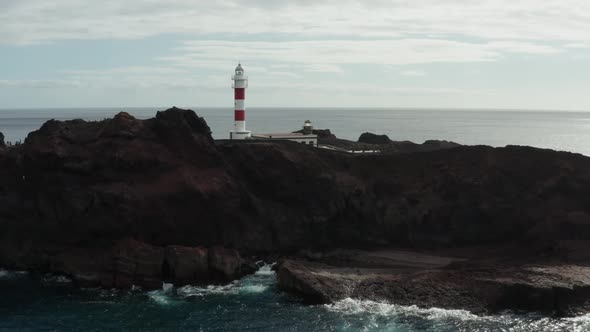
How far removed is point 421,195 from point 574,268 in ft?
53.7

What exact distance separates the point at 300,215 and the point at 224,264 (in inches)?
453

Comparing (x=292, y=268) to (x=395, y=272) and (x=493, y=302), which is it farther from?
(x=493, y=302)

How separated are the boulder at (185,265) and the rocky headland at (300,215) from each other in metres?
0.09

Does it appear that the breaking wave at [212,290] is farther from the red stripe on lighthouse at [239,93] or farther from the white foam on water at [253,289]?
the red stripe on lighthouse at [239,93]

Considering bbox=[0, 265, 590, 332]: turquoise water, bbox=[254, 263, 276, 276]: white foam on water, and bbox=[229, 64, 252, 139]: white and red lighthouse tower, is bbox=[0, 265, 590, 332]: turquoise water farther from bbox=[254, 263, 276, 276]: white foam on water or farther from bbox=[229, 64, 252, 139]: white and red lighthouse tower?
bbox=[229, 64, 252, 139]: white and red lighthouse tower

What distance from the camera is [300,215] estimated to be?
57812mm

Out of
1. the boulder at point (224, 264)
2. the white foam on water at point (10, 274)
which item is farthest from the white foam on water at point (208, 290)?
the white foam on water at point (10, 274)

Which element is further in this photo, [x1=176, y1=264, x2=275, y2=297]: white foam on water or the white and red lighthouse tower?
the white and red lighthouse tower

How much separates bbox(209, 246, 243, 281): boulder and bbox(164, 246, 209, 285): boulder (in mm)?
578

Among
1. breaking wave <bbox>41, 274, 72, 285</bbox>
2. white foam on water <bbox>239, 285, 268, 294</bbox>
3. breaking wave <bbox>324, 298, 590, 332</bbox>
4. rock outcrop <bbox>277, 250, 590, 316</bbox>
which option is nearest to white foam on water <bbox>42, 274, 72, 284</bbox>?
breaking wave <bbox>41, 274, 72, 285</bbox>

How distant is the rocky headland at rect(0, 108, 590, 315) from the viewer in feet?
153

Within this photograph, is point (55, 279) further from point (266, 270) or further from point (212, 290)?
point (266, 270)

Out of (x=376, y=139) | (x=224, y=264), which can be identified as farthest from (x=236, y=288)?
(x=376, y=139)

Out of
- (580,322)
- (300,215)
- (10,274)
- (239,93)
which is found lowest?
(10,274)
